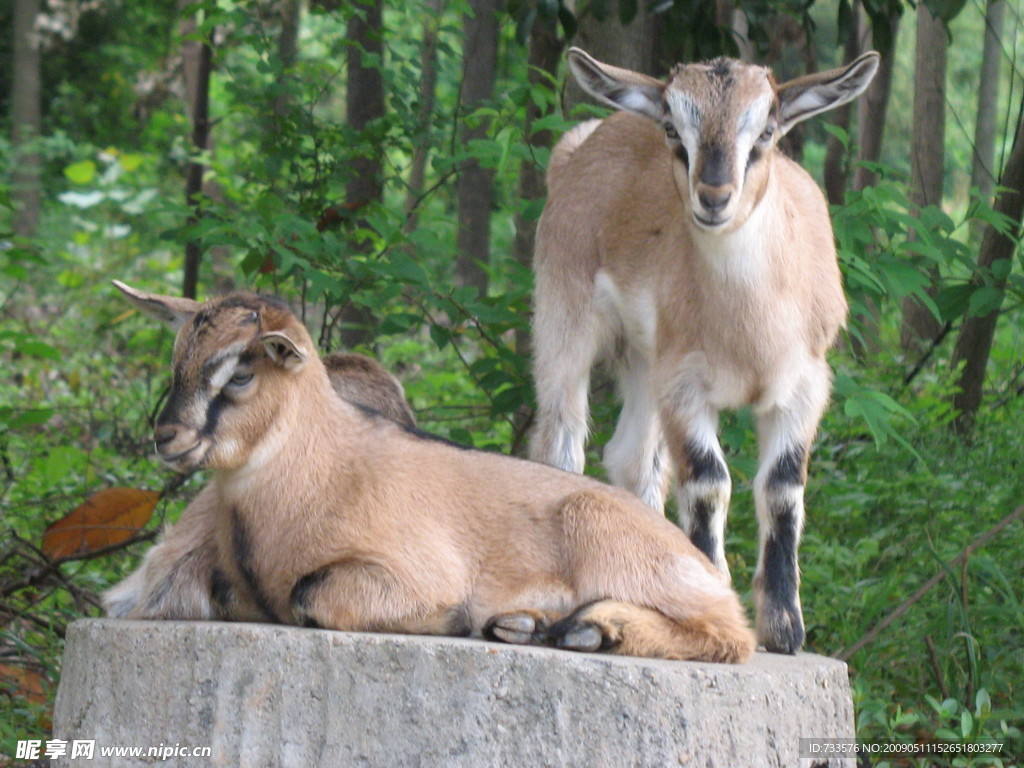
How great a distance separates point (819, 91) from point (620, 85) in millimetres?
766

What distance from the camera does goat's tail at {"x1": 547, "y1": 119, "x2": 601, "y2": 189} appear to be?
6.49 meters

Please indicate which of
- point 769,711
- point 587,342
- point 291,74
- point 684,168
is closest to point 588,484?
point 769,711

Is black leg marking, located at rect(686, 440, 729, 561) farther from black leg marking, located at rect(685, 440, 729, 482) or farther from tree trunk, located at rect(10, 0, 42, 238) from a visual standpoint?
tree trunk, located at rect(10, 0, 42, 238)

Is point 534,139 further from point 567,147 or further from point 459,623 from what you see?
point 459,623

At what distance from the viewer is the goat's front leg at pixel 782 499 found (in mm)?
4855

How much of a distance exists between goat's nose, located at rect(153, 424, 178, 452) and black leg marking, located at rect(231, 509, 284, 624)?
46cm

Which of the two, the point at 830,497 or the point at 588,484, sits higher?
the point at 588,484

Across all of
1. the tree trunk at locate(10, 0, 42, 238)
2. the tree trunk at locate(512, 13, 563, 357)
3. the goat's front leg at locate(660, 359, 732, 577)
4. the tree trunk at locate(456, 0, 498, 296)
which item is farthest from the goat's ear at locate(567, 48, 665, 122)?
the tree trunk at locate(10, 0, 42, 238)

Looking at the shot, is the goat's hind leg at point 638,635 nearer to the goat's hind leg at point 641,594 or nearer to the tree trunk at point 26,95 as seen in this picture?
the goat's hind leg at point 641,594

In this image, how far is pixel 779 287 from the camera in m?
5.06

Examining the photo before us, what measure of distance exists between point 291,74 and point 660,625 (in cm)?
522

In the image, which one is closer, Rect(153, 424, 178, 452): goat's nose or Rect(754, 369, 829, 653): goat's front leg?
Rect(153, 424, 178, 452): goat's nose

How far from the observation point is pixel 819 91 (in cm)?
503

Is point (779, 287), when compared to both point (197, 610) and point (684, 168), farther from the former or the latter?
point (197, 610)
